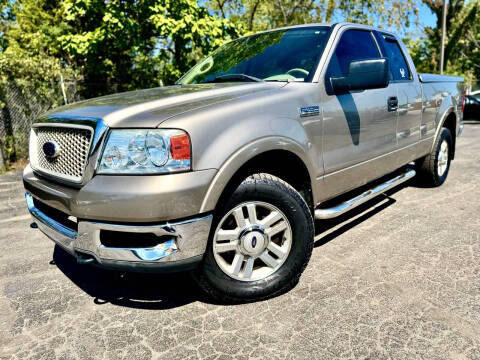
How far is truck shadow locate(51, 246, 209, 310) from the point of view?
2.51 meters

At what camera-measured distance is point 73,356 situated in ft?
6.51

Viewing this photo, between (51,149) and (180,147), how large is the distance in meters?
0.93

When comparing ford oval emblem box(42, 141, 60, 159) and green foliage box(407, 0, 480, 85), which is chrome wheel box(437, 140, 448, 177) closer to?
ford oval emblem box(42, 141, 60, 159)

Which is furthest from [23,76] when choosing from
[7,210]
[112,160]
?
[112,160]

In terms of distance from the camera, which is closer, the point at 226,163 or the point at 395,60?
the point at 226,163

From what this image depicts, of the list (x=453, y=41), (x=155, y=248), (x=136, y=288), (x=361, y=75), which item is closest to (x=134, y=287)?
(x=136, y=288)

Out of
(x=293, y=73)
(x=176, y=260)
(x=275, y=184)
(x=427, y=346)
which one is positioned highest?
(x=293, y=73)

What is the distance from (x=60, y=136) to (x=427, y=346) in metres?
2.42

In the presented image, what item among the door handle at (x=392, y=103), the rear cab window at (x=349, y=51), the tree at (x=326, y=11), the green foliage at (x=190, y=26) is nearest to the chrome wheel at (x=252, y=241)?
the rear cab window at (x=349, y=51)

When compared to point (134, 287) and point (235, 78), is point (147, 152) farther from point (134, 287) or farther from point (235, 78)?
point (235, 78)

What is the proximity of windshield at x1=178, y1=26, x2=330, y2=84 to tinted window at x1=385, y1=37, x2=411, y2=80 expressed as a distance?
3.45 feet

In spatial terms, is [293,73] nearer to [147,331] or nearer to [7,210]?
[147,331]

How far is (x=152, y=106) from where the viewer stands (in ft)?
7.06

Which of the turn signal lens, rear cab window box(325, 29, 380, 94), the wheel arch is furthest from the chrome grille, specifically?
the wheel arch
